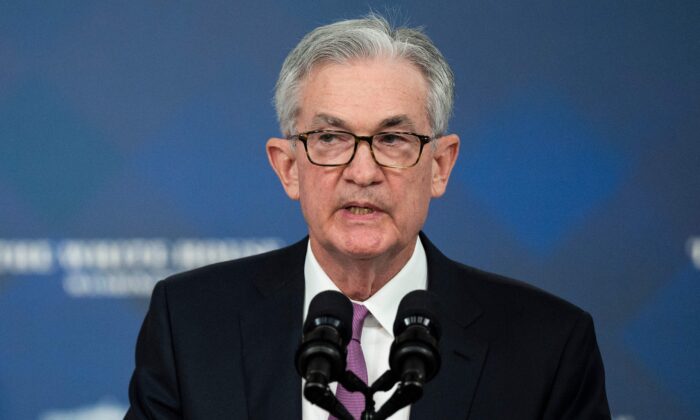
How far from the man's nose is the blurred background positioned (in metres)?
1.08

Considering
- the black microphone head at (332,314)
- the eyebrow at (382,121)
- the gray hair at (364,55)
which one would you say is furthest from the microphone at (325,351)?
the gray hair at (364,55)

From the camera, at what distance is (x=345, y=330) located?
62.2 inches

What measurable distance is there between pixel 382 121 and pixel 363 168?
0.11 metres

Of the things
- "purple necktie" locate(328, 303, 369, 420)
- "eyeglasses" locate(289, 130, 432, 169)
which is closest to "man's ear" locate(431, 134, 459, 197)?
"eyeglasses" locate(289, 130, 432, 169)

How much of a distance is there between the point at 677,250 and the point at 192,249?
148 cm

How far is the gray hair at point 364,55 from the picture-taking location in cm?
232

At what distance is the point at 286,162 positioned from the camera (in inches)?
96.0

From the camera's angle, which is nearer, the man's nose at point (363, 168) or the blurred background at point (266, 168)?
the man's nose at point (363, 168)

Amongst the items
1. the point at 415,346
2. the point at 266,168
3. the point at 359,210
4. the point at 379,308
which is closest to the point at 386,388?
the point at 415,346

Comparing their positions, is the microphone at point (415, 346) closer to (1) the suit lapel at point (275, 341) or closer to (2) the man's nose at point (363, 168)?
(2) the man's nose at point (363, 168)

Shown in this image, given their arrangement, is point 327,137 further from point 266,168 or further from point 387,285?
point 266,168

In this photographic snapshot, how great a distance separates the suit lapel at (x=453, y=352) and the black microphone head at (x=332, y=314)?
57cm

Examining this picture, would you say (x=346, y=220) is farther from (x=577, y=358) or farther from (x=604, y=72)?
(x=604, y=72)

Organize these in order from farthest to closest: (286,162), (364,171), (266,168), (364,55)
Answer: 1. (266,168)
2. (286,162)
3. (364,55)
4. (364,171)
